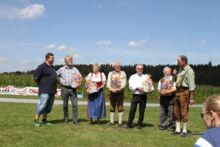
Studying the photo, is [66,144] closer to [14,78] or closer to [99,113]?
[99,113]

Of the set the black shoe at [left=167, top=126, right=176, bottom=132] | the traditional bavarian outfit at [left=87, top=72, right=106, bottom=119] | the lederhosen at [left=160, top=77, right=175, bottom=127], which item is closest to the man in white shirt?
the lederhosen at [left=160, top=77, right=175, bottom=127]

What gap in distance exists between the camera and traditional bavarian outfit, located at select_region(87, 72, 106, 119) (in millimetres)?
10953

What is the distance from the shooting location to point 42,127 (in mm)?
9867

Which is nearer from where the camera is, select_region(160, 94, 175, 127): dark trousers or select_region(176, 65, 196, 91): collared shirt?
select_region(176, 65, 196, 91): collared shirt

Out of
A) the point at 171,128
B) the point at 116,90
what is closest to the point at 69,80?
the point at 116,90

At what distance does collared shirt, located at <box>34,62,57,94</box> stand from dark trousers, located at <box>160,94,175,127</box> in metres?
3.17

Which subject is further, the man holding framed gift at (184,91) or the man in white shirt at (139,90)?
the man in white shirt at (139,90)

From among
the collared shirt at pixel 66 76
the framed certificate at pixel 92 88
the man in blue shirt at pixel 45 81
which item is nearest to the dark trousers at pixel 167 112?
the framed certificate at pixel 92 88

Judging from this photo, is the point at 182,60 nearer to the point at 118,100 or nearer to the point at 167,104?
the point at 167,104

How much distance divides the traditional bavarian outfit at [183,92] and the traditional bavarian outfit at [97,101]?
7.70 ft

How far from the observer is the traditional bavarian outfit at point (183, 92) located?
9297mm

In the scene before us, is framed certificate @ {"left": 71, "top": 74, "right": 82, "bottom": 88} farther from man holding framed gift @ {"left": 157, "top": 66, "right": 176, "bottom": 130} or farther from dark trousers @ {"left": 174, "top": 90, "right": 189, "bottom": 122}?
dark trousers @ {"left": 174, "top": 90, "right": 189, "bottom": 122}

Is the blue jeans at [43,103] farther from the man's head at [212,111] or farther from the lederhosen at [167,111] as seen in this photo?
the man's head at [212,111]

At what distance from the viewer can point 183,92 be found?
9453 mm
